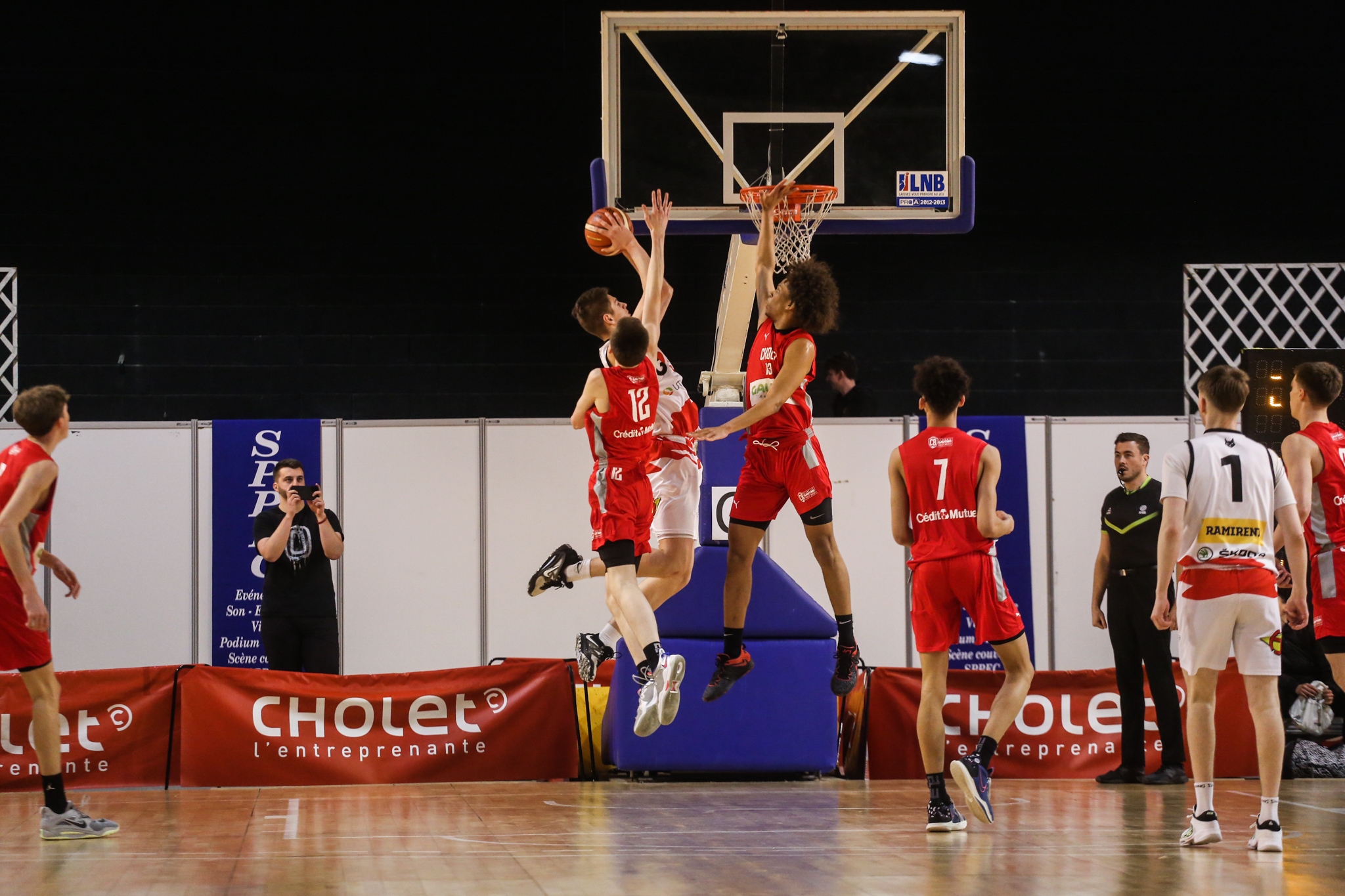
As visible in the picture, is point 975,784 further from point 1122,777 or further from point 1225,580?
point 1122,777

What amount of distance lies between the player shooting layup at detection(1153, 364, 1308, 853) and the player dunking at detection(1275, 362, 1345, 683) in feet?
1.55

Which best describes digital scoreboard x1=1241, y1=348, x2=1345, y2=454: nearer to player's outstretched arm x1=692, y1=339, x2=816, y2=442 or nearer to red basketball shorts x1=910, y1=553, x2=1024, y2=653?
red basketball shorts x1=910, y1=553, x2=1024, y2=653

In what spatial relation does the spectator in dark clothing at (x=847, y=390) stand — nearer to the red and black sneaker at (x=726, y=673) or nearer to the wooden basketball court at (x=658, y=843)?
the wooden basketball court at (x=658, y=843)

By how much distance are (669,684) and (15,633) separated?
2.97 meters

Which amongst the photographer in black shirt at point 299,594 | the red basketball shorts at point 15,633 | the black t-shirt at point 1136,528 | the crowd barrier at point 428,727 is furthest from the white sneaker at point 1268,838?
the red basketball shorts at point 15,633

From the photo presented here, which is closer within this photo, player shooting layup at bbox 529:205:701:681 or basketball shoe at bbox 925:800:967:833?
basketball shoe at bbox 925:800:967:833

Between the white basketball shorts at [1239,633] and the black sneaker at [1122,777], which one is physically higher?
the white basketball shorts at [1239,633]

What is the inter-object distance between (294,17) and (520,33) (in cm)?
203

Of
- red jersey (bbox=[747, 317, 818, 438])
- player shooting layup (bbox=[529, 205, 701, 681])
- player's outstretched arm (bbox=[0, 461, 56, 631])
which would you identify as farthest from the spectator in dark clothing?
player's outstretched arm (bbox=[0, 461, 56, 631])

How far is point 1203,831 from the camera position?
5430 mm

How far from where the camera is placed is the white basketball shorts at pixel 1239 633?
17.8ft

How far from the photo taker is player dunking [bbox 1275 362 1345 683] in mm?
6031

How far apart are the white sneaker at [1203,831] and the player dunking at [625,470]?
230 cm

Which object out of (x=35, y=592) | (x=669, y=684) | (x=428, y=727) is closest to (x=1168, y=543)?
(x=669, y=684)
